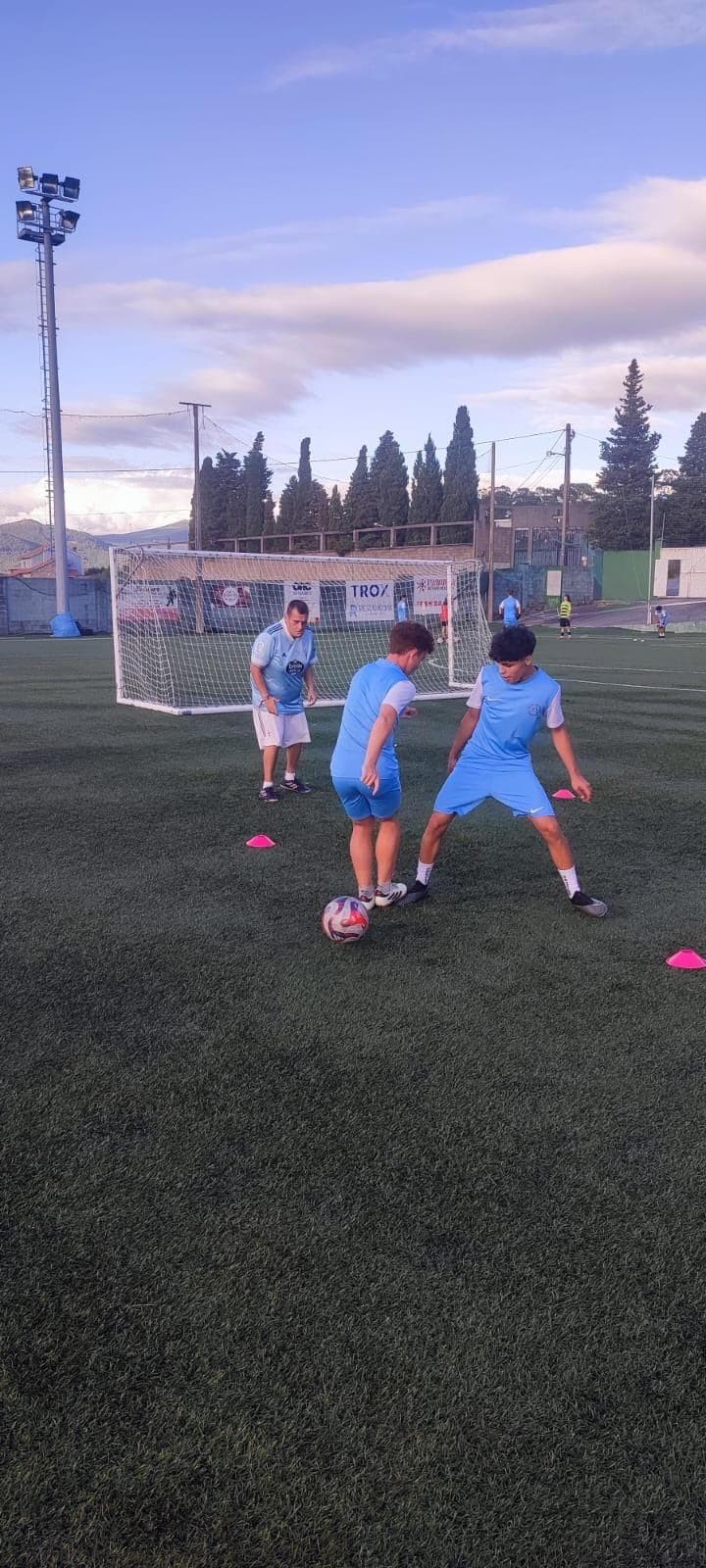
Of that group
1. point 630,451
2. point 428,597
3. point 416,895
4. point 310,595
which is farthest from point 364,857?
point 630,451

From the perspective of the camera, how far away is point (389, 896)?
6633mm

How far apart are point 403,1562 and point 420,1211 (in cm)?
122

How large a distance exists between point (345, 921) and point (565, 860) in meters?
1.52

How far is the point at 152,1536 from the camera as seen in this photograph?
87.9 inches

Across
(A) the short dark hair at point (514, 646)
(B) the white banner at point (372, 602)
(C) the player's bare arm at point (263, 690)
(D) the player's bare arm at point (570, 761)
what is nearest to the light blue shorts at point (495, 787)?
(D) the player's bare arm at point (570, 761)

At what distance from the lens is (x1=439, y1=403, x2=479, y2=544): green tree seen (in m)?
76.8

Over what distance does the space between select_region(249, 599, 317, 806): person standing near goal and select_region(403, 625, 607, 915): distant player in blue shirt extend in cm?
365

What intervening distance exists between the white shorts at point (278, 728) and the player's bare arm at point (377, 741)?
4.23 meters

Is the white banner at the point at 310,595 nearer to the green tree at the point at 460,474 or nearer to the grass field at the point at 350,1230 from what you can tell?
the grass field at the point at 350,1230

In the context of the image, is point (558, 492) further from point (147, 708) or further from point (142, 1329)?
point (142, 1329)

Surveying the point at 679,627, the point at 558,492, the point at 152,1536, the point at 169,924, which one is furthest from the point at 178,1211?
the point at 558,492

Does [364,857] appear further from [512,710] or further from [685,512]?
[685,512]

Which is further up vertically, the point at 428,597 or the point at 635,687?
the point at 428,597

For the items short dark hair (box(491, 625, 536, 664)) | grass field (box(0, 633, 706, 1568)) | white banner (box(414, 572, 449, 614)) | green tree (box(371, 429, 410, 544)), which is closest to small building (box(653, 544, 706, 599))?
green tree (box(371, 429, 410, 544))
